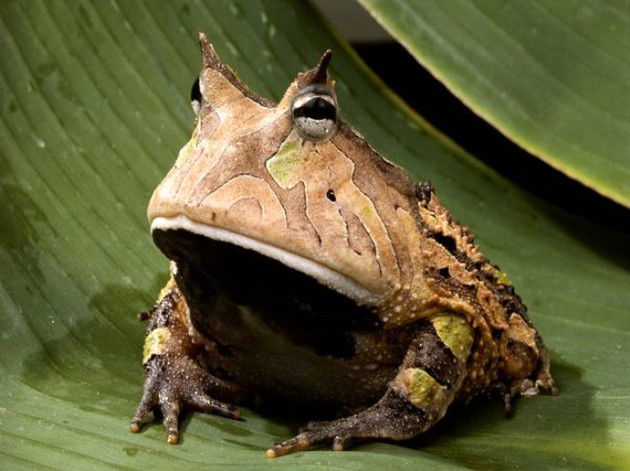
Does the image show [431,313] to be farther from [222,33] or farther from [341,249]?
[222,33]

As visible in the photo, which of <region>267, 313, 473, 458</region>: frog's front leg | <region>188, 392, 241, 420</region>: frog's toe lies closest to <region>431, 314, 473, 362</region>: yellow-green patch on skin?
<region>267, 313, 473, 458</region>: frog's front leg

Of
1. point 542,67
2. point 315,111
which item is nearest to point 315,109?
point 315,111

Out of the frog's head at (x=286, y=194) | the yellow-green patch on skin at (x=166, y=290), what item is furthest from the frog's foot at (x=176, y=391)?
the frog's head at (x=286, y=194)

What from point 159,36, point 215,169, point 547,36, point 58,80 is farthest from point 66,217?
point 547,36

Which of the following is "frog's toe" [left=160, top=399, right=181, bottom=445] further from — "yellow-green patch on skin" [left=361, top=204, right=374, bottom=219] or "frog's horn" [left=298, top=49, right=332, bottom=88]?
"frog's horn" [left=298, top=49, right=332, bottom=88]

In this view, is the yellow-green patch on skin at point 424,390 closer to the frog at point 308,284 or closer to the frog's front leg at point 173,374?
the frog at point 308,284

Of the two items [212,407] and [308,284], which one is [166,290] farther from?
[308,284]
